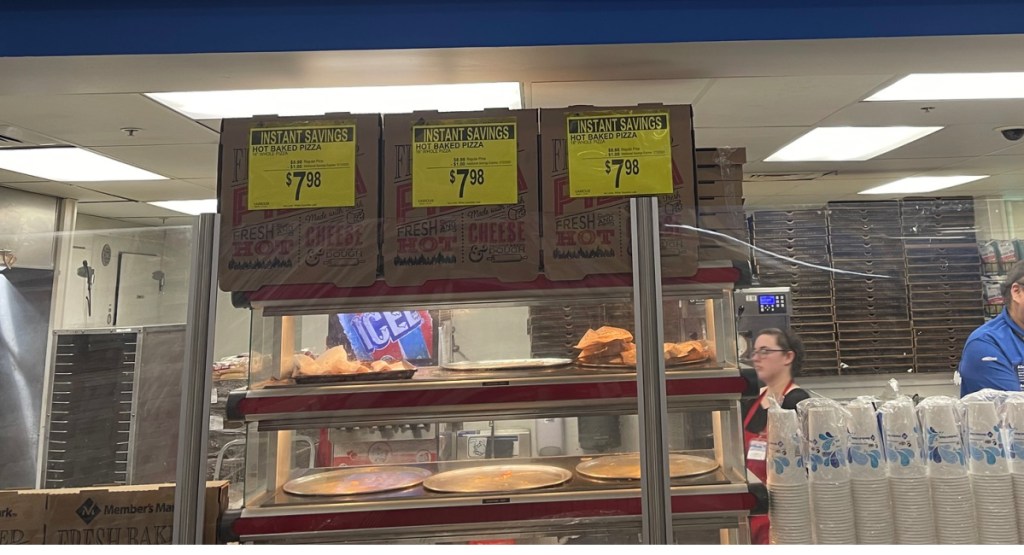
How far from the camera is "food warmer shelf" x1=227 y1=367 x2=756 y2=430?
1.82 m

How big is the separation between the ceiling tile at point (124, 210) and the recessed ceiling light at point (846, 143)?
633cm

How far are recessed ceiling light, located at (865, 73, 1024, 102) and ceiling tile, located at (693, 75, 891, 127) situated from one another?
→ 0.17 metres

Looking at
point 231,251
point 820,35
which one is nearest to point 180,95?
point 231,251

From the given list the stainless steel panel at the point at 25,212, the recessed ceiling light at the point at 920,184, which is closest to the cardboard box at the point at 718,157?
the recessed ceiling light at the point at 920,184

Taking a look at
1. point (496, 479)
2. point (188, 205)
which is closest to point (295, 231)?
point (496, 479)

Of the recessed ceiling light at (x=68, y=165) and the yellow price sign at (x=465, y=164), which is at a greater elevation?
the recessed ceiling light at (x=68, y=165)

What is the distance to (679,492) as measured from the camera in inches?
70.3

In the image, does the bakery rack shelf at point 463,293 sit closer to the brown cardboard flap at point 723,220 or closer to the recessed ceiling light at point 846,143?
the brown cardboard flap at point 723,220

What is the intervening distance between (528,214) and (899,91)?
113 inches

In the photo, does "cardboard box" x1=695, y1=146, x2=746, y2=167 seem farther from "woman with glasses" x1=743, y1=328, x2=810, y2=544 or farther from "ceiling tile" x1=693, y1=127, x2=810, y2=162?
"ceiling tile" x1=693, y1=127, x2=810, y2=162

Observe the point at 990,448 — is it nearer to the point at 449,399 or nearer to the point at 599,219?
the point at 599,219

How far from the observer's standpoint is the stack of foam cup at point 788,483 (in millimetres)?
1669
